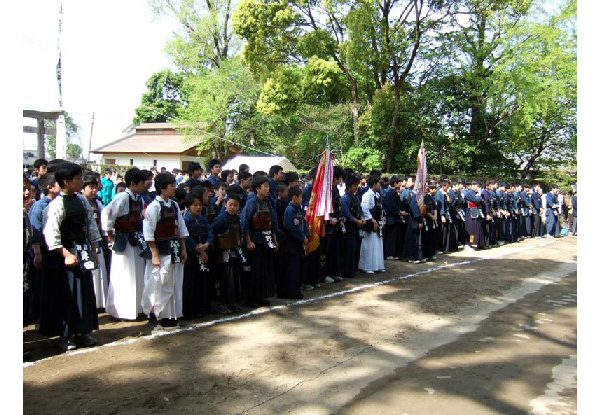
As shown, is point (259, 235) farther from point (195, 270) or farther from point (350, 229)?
point (350, 229)

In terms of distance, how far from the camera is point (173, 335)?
6.16 meters

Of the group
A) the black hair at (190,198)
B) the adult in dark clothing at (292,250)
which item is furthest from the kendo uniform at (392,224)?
the black hair at (190,198)

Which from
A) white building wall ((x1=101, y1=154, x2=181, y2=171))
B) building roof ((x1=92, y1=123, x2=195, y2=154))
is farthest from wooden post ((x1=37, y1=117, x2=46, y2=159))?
building roof ((x1=92, y1=123, x2=195, y2=154))

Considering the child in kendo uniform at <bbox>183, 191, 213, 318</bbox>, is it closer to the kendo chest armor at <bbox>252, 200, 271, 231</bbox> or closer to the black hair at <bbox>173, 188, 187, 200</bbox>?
the black hair at <bbox>173, 188, 187, 200</bbox>

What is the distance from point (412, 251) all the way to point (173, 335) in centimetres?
752

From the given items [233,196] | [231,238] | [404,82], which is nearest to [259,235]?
[231,238]

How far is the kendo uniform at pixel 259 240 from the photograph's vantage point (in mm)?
7516

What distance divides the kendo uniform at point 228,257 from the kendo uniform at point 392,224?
5.60 metres

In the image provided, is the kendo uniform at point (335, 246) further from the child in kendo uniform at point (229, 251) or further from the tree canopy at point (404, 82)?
the tree canopy at point (404, 82)

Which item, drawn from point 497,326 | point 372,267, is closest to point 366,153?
point 372,267

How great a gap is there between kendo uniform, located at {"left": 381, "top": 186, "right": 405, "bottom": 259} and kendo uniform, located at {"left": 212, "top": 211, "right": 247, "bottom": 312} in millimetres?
5604

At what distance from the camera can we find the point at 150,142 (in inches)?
1750

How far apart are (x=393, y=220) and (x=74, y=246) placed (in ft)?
26.8

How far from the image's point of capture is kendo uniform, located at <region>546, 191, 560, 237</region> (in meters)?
19.3
